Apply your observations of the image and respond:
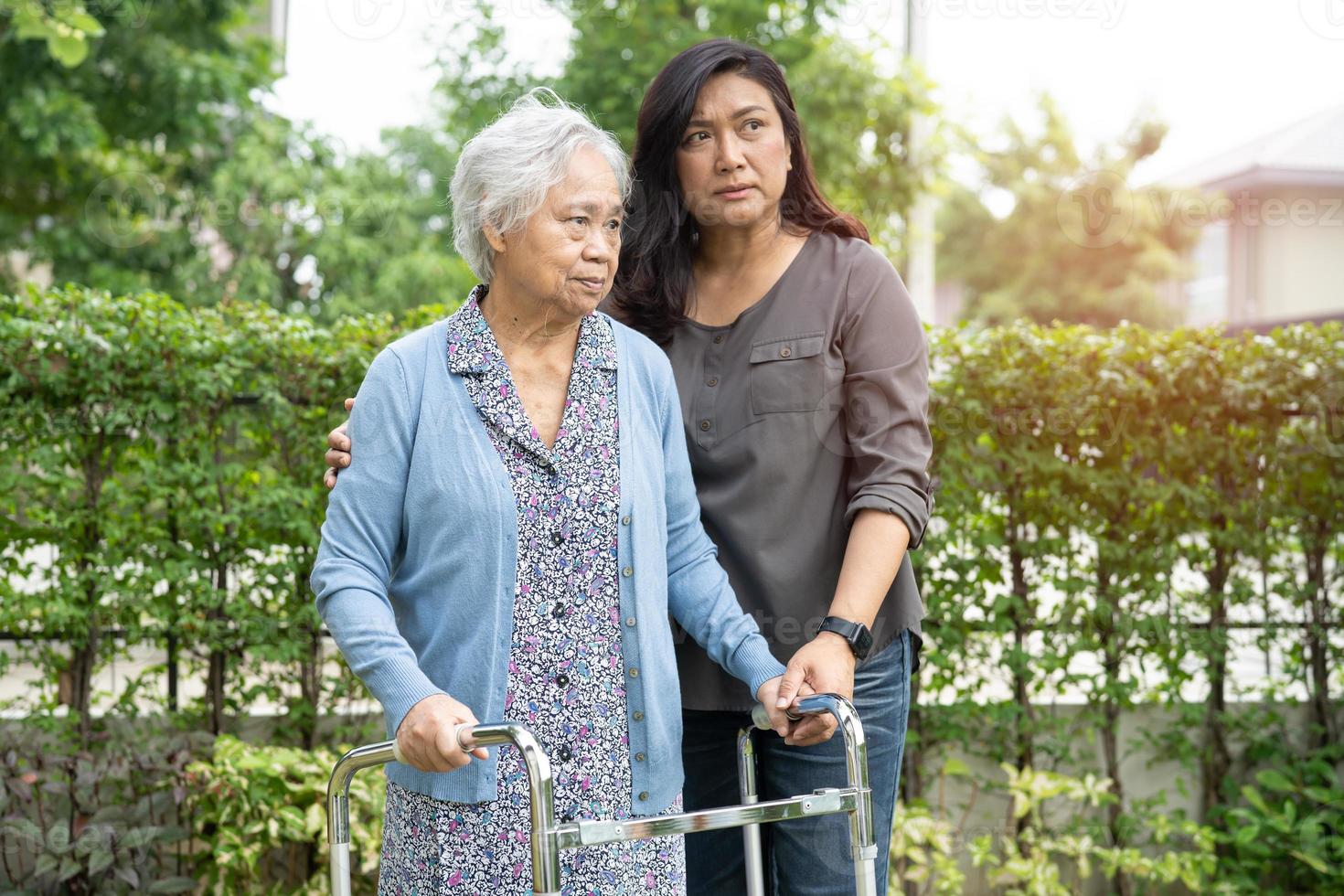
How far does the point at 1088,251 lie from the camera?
34.3 metres

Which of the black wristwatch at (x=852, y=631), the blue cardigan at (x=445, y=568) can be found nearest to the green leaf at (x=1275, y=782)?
the black wristwatch at (x=852, y=631)

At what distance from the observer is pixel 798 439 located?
218 centimetres

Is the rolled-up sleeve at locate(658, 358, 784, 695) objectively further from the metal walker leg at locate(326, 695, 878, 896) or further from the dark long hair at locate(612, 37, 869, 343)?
the dark long hair at locate(612, 37, 869, 343)

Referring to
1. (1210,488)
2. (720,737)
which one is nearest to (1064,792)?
(1210,488)

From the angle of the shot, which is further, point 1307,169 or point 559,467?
point 1307,169

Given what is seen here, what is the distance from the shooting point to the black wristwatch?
78.9 inches

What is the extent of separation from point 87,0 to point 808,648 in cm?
870

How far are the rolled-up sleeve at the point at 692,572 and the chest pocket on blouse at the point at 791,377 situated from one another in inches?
6.5

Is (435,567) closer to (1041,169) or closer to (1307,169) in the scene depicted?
(1307,169)

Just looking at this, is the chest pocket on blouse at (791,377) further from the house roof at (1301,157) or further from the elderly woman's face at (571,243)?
the house roof at (1301,157)

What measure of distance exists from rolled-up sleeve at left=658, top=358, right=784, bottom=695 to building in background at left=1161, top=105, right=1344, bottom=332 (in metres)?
20.9

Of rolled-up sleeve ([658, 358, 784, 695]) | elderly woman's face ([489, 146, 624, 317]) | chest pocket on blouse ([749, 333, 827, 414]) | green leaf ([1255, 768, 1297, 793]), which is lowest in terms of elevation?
green leaf ([1255, 768, 1297, 793])

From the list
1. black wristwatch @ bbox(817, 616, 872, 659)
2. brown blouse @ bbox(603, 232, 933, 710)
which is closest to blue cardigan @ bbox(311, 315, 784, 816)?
black wristwatch @ bbox(817, 616, 872, 659)

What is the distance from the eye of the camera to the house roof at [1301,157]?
24500 millimetres
